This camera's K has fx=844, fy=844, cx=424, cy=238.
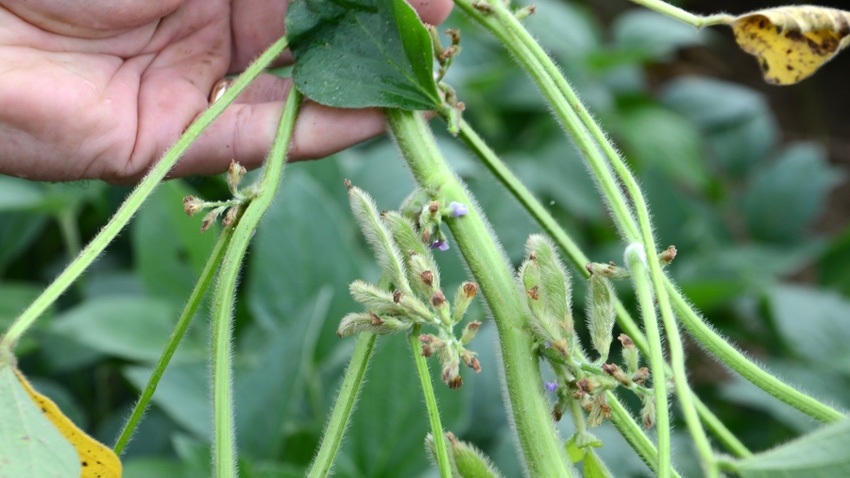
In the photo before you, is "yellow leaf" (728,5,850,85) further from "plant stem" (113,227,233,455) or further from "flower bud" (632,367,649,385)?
"plant stem" (113,227,233,455)

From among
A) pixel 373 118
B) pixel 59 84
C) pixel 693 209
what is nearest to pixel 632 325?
pixel 373 118

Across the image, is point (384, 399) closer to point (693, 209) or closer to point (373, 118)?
point (373, 118)

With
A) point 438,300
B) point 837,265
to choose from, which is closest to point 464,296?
point 438,300

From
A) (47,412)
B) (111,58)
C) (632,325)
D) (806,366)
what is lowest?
(806,366)

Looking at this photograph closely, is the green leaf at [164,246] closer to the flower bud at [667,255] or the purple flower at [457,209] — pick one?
the purple flower at [457,209]

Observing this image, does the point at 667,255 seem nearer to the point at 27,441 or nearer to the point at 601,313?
the point at 601,313

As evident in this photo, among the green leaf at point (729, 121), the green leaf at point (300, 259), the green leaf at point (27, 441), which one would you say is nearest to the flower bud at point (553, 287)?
the green leaf at point (27, 441)

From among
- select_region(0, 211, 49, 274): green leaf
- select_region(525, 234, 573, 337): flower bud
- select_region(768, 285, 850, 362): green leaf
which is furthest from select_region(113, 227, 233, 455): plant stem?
select_region(768, 285, 850, 362): green leaf

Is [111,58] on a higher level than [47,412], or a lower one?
higher
